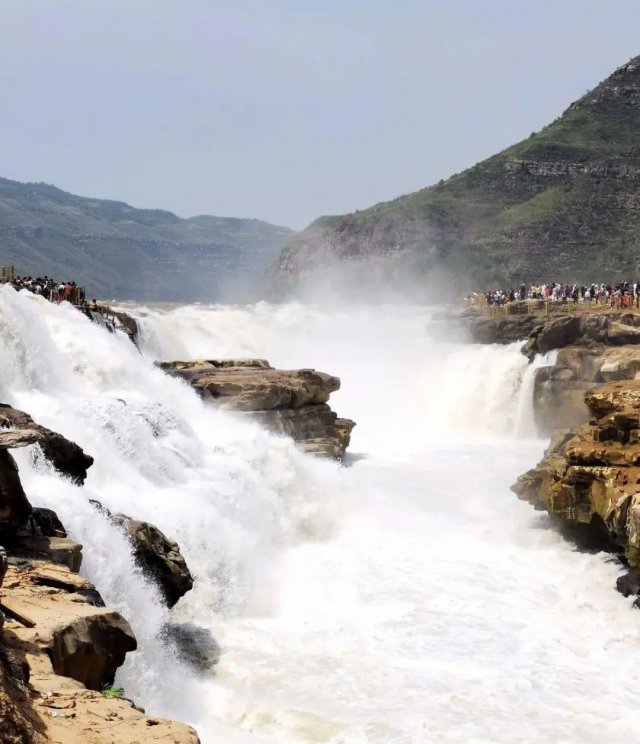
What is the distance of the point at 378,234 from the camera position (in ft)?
313

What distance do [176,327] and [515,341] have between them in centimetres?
1428

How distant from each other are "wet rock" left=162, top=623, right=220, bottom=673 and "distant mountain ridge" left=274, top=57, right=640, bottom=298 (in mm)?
63905

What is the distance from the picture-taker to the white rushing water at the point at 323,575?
10820 millimetres

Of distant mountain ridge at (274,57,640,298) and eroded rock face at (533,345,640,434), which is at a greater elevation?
distant mountain ridge at (274,57,640,298)

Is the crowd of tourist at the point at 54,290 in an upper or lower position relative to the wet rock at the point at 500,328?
upper

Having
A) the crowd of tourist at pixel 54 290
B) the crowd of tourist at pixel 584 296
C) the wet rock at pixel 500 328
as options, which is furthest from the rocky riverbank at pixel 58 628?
the crowd of tourist at pixel 584 296

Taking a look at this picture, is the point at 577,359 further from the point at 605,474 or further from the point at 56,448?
the point at 56,448

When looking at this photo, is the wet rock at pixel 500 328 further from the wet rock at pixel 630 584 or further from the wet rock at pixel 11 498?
the wet rock at pixel 11 498

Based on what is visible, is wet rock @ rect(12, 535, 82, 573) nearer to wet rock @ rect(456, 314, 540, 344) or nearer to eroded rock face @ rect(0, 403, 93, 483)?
eroded rock face @ rect(0, 403, 93, 483)

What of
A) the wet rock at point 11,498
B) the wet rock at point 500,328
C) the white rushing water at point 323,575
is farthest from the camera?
the wet rock at point 500,328

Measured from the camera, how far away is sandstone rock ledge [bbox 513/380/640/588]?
1493 centimetres

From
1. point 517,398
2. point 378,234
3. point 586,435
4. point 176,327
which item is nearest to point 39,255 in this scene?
point 378,234

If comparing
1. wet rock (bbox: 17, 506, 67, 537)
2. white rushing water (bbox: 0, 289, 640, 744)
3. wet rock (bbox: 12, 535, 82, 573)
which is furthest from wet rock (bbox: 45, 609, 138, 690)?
wet rock (bbox: 17, 506, 67, 537)

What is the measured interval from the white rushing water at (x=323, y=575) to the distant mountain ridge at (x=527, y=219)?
53555mm
